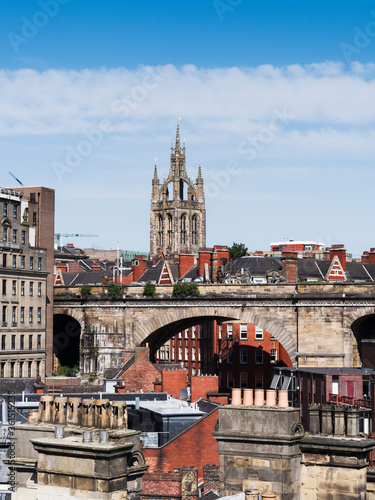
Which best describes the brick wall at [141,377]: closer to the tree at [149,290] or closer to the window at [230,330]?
the tree at [149,290]

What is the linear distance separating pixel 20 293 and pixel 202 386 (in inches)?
1492

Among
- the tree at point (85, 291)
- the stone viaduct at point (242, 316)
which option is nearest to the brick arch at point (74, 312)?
the stone viaduct at point (242, 316)

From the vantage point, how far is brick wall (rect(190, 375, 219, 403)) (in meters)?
53.2

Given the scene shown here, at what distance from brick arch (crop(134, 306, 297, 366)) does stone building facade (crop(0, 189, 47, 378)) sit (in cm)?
922

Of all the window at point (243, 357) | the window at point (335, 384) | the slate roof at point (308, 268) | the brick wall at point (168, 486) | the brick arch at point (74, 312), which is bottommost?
the brick wall at point (168, 486)

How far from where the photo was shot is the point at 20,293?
Result: 288 ft

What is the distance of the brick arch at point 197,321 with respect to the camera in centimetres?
8569

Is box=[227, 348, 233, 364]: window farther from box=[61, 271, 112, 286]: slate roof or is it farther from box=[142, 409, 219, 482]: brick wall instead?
box=[142, 409, 219, 482]: brick wall

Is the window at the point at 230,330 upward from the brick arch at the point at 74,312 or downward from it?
downward

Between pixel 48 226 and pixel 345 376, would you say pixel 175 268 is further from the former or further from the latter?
pixel 345 376

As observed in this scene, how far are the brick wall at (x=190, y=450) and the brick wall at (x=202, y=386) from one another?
13228 mm

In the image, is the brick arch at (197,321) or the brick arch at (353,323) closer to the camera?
the brick arch at (353,323)

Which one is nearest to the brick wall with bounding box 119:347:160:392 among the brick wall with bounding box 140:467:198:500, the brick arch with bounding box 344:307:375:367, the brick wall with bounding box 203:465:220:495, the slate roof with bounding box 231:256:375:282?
the brick arch with bounding box 344:307:375:367

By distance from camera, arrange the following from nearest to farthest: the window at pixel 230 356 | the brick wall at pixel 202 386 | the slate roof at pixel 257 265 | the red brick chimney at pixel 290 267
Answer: the brick wall at pixel 202 386
the red brick chimney at pixel 290 267
the window at pixel 230 356
the slate roof at pixel 257 265
